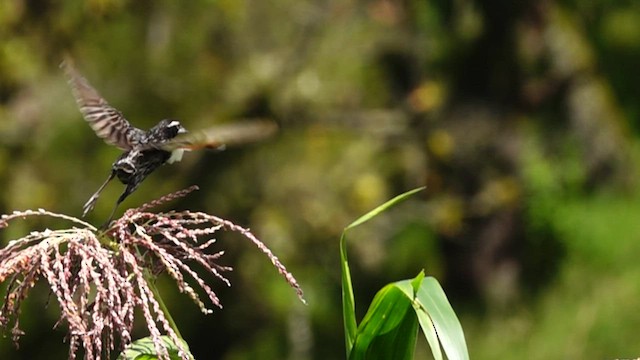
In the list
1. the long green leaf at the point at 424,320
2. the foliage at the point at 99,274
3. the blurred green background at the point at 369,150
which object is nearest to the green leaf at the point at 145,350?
the foliage at the point at 99,274

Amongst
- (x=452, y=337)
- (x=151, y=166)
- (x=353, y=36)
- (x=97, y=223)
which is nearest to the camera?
(x=452, y=337)

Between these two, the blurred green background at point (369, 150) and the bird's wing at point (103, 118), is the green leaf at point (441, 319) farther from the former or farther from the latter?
the blurred green background at point (369, 150)

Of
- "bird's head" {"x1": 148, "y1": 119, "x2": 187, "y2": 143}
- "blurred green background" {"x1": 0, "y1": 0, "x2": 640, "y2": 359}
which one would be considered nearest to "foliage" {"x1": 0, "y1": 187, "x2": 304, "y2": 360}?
"bird's head" {"x1": 148, "y1": 119, "x2": 187, "y2": 143}

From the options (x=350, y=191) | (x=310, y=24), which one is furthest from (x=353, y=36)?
(x=350, y=191)

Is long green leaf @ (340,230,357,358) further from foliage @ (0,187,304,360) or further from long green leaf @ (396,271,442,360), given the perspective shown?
foliage @ (0,187,304,360)

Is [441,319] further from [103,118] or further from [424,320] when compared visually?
[103,118]

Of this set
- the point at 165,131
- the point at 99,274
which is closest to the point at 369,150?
the point at 165,131

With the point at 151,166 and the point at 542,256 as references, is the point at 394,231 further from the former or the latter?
the point at 151,166
